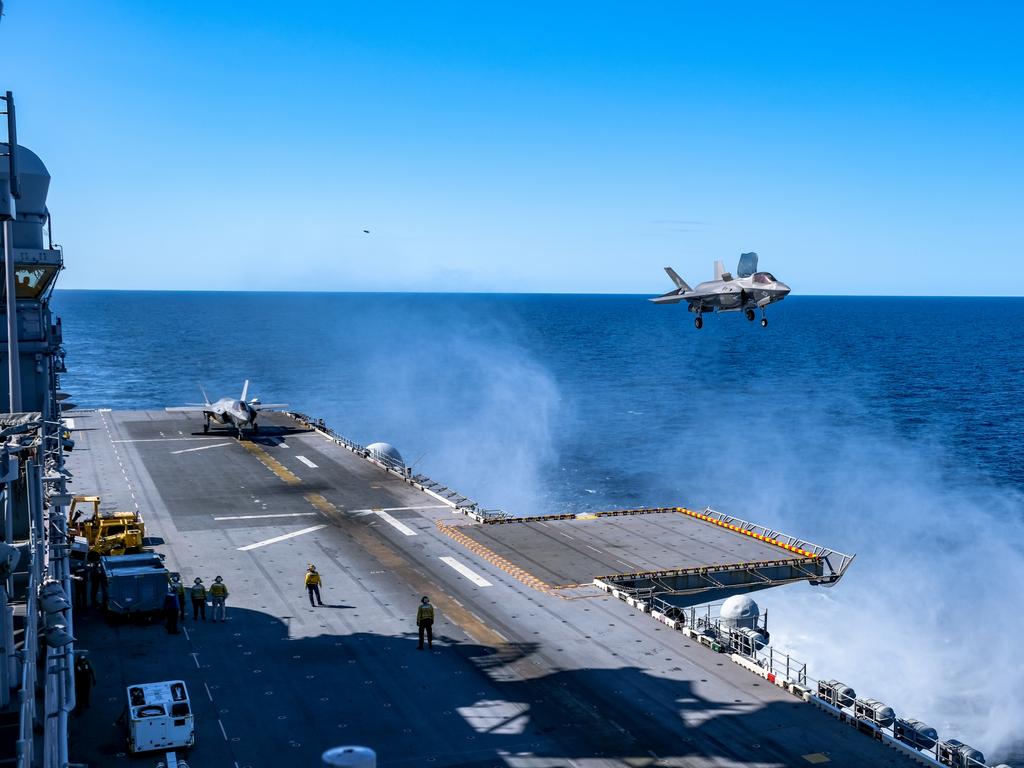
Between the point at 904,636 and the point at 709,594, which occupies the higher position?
the point at 709,594

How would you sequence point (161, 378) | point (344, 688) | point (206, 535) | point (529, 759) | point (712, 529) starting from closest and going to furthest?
point (529, 759)
point (344, 688)
point (206, 535)
point (712, 529)
point (161, 378)

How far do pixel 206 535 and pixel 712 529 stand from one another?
26109mm

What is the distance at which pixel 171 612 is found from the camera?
112 ft

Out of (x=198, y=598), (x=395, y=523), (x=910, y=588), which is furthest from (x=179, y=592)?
(x=910, y=588)

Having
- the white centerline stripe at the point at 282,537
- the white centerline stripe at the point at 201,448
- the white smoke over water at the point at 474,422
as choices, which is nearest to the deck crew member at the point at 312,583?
the white centerline stripe at the point at 282,537

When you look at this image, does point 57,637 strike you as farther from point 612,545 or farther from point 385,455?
point 385,455

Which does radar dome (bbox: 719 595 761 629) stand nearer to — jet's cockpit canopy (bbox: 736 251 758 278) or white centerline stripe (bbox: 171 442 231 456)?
jet's cockpit canopy (bbox: 736 251 758 278)

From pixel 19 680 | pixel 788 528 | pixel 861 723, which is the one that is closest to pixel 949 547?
pixel 788 528

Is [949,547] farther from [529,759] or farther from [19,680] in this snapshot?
[19,680]

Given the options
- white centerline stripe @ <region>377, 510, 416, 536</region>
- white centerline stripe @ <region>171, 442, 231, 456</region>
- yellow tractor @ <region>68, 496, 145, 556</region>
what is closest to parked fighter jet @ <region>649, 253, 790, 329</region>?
white centerline stripe @ <region>377, 510, 416, 536</region>

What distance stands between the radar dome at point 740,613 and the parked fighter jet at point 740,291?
11.3 metres

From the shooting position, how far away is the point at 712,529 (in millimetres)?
51406

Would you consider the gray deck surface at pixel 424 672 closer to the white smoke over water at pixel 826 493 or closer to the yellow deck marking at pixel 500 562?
the yellow deck marking at pixel 500 562

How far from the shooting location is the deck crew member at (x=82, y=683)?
2712 centimetres
